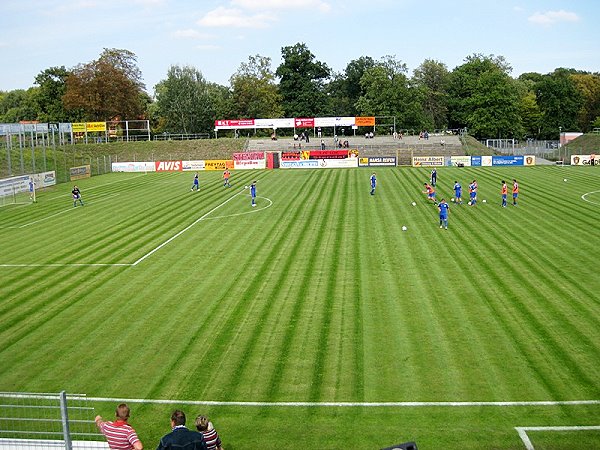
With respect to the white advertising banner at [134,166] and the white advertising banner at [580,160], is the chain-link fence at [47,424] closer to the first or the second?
the white advertising banner at [134,166]

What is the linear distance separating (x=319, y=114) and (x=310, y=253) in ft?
307

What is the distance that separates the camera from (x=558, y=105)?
11012 cm

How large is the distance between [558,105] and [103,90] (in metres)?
80.5

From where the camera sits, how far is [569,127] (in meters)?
112

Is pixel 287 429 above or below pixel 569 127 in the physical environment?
below

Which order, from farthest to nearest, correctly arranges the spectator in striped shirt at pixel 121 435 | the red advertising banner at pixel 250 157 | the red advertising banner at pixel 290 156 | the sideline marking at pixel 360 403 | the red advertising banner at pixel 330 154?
the red advertising banner at pixel 250 157
the red advertising banner at pixel 290 156
the red advertising banner at pixel 330 154
the sideline marking at pixel 360 403
the spectator in striped shirt at pixel 121 435

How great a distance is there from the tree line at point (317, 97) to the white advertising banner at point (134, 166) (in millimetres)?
31505

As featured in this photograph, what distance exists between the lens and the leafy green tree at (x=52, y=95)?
111m

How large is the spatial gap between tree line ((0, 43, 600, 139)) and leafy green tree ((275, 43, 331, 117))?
194 millimetres

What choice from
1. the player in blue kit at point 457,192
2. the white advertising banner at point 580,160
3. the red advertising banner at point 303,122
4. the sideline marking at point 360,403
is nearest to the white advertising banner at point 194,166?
the red advertising banner at point 303,122

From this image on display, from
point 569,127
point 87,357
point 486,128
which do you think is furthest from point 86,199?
point 569,127

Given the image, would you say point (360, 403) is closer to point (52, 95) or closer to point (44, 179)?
point (44, 179)

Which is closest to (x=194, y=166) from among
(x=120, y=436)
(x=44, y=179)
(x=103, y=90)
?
(x=44, y=179)

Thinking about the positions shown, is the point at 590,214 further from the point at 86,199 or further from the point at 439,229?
the point at 86,199
